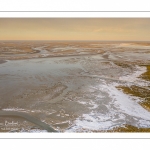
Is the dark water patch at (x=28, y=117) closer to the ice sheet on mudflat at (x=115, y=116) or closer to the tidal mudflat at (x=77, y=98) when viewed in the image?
the tidal mudflat at (x=77, y=98)

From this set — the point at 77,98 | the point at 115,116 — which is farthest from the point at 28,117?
the point at 115,116

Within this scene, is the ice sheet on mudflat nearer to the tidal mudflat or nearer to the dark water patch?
the tidal mudflat

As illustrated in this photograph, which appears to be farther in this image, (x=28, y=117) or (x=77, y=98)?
(x=77, y=98)

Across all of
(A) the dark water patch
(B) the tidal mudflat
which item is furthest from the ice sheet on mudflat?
(A) the dark water patch

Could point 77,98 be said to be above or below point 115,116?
above

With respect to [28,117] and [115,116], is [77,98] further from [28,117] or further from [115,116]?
[28,117]

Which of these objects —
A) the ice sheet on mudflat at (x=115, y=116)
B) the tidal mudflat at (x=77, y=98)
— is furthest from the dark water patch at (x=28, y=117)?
the ice sheet on mudflat at (x=115, y=116)
